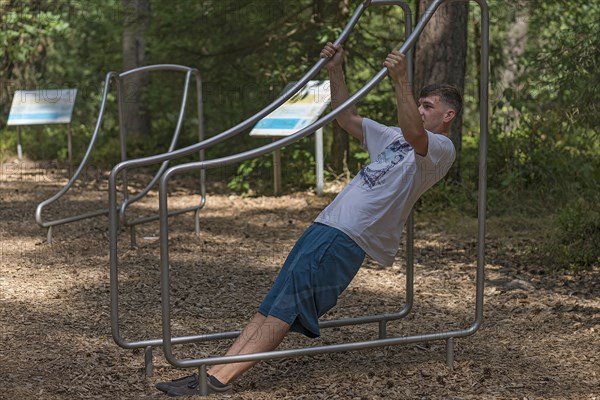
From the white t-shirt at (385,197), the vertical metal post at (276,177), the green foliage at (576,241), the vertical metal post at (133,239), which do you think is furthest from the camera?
the vertical metal post at (276,177)

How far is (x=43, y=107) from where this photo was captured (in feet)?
32.6

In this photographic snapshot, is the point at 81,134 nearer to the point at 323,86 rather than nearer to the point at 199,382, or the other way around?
the point at 323,86

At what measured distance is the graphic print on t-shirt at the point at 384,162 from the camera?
11.0ft

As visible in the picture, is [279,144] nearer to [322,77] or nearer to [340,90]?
[340,90]

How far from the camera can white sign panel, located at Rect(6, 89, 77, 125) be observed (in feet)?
31.0

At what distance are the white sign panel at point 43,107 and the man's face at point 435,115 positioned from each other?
6.22 metres

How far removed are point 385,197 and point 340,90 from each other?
51cm

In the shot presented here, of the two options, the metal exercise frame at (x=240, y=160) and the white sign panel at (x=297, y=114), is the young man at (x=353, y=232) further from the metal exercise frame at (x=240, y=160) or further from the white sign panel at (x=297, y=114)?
the white sign panel at (x=297, y=114)

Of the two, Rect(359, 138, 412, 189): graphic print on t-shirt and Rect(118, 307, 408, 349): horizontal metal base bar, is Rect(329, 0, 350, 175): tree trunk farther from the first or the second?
Rect(359, 138, 412, 189): graphic print on t-shirt

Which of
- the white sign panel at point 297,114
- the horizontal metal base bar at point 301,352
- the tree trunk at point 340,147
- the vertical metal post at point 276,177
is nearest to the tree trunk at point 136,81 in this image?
the tree trunk at point 340,147

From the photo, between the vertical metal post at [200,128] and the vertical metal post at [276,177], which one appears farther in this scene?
the vertical metal post at [276,177]

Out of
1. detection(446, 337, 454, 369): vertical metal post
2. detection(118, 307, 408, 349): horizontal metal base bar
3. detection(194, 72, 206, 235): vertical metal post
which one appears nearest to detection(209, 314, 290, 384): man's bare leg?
detection(118, 307, 408, 349): horizontal metal base bar

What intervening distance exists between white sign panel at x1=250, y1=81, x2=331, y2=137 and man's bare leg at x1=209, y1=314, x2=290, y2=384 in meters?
4.67

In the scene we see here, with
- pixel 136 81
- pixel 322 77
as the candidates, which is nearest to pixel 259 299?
pixel 322 77
